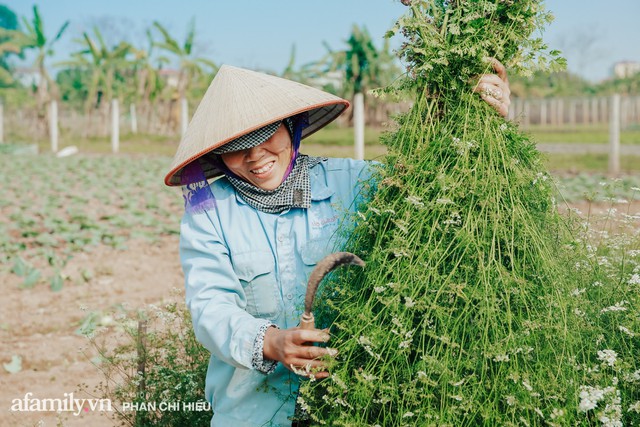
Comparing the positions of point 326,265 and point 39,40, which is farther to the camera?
point 39,40

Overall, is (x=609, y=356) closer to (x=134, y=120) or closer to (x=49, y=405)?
(x=49, y=405)

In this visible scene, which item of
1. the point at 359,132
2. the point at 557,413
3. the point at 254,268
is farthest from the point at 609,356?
the point at 359,132

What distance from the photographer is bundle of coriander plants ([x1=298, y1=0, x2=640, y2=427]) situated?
1.70 meters

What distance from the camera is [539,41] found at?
1913 millimetres

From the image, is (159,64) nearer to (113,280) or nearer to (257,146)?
(113,280)

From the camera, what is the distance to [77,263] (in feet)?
23.3

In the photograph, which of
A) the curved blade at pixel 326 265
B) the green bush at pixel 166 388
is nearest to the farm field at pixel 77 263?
the green bush at pixel 166 388

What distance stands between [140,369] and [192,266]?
98 centimetres

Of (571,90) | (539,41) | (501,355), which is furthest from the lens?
(571,90)

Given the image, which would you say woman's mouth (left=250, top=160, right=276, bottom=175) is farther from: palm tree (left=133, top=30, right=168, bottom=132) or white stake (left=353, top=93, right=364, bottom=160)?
palm tree (left=133, top=30, right=168, bottom=132)

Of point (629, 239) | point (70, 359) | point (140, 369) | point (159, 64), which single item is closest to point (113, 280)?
point (70, 359)

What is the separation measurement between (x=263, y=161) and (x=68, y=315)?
390 cm

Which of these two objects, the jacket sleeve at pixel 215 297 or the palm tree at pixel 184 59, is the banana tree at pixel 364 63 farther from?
the jacket sleeve at pixel 215 297

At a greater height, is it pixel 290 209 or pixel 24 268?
pixel 290 209
